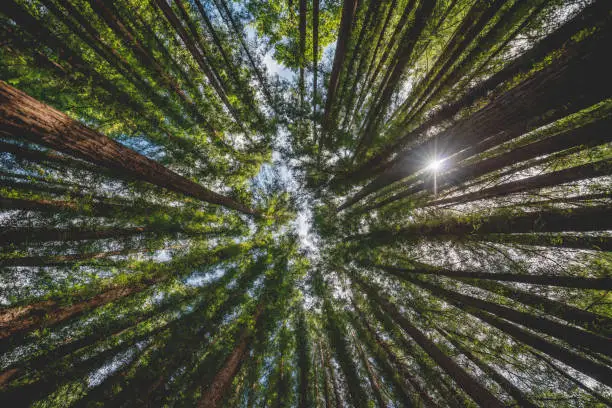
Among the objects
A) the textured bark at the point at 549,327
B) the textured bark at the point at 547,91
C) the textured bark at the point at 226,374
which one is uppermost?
the textured bark at the point at 547,91

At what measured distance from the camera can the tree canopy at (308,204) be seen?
11.5 feet

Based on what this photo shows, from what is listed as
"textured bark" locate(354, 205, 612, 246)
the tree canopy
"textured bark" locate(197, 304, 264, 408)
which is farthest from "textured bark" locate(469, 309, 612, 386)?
"textured bark" locate(197, 304, 264, 408)

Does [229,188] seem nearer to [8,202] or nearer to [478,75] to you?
[8,202]

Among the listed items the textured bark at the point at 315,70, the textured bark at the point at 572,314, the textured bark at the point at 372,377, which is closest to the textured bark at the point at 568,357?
the textured bark at the point at 572,314

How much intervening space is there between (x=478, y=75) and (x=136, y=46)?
9856 millimetres

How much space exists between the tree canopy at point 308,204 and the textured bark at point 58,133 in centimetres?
2

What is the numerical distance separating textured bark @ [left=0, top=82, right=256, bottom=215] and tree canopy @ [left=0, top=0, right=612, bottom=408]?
0.02 m

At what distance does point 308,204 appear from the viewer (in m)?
9.11

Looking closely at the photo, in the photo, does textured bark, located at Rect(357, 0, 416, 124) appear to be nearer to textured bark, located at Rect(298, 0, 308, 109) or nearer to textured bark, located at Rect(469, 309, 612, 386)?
textured bark, located at Rect(298, 0, 308, 109)

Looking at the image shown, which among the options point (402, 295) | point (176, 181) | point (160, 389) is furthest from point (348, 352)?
point (176, 181)

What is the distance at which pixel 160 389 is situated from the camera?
8086 mm

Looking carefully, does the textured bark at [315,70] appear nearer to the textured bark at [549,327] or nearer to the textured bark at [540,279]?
the textured bark at [540,279]

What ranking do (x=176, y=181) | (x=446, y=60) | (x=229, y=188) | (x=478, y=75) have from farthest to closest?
1. (x=229, y=188)
2. (x=446, y=60)
3. (x=478, y=75)
4. (x=176, y=181)

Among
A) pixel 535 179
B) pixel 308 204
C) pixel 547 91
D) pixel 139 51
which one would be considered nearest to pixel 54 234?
pixel 139 51
